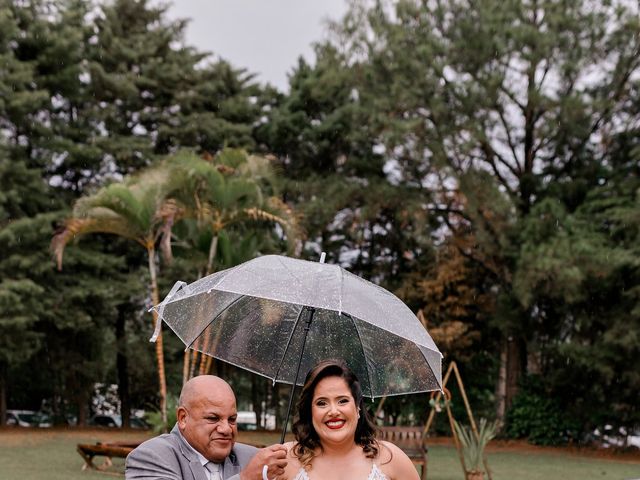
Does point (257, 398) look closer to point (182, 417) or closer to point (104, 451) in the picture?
point (104, 451)

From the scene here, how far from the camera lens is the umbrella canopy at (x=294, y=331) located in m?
4.02

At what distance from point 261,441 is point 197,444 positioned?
1908 centimetres

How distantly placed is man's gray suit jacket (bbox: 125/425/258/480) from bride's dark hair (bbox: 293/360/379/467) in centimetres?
31

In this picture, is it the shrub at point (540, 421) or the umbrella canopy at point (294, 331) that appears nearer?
the umbrella canopy at point (294, 331)

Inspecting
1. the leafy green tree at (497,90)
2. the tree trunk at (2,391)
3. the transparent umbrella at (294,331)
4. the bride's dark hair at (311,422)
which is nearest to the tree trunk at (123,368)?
the tree trunk at (2,391)

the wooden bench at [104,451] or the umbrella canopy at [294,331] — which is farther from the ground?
the umbrella canopy at [294,331]

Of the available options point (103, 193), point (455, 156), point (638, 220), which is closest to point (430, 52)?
point (455, 156)

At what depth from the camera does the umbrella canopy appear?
4.02 meters

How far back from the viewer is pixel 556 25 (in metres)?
22.9

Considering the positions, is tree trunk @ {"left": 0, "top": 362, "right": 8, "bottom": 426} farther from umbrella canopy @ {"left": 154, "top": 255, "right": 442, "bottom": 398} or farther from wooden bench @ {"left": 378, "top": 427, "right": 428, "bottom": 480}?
umbrella canopy @ {"left": 154, "top": 255, "right": 442, "bottom": 398}

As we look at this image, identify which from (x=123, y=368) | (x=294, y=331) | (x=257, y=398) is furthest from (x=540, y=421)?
(x=294, y=331)

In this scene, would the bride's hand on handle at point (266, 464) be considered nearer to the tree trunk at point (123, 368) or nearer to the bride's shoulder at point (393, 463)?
the bride's shoulder at point (393, 463)

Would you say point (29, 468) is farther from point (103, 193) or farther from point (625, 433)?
point (625, 433)

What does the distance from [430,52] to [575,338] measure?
934cm
